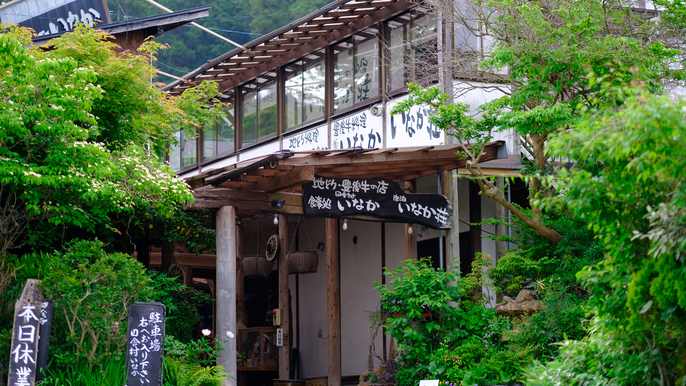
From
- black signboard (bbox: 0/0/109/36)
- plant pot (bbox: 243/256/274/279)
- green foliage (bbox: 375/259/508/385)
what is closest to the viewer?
green foliage (bbox: 375/259/508/385)

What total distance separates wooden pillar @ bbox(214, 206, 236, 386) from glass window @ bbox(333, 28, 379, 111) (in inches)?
192

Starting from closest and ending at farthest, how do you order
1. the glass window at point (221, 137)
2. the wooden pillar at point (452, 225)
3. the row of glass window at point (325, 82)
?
1. the wooden pillar at point (452, 225)
2. the row of glass window at point (325, 82)
3. the glass window at point (221, 137)

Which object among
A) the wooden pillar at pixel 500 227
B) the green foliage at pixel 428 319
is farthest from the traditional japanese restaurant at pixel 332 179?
the green foliage at pixel 428 319

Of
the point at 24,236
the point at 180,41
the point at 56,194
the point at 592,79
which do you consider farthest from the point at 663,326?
the point at 180,41

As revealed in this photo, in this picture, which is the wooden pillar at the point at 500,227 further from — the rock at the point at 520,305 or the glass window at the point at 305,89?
the glass window at the point at 305,89

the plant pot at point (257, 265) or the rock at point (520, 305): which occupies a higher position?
the plant pot at point (257, 265)

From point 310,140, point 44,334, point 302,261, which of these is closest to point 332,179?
point 302,261

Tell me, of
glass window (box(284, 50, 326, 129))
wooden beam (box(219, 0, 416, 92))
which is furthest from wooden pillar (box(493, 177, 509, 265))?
glass window (box(284, 50, 326, 129))

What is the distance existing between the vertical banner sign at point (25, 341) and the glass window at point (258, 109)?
30.3 ft

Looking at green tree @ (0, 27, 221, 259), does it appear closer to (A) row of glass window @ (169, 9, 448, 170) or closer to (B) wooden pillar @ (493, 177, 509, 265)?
(A) row of glass window @ (169, 9, 448, 170)

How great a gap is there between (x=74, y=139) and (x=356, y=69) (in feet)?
23.2

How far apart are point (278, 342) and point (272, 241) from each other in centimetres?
213

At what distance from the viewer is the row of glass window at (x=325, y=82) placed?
1232 cm

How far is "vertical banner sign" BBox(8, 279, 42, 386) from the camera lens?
305 inches
